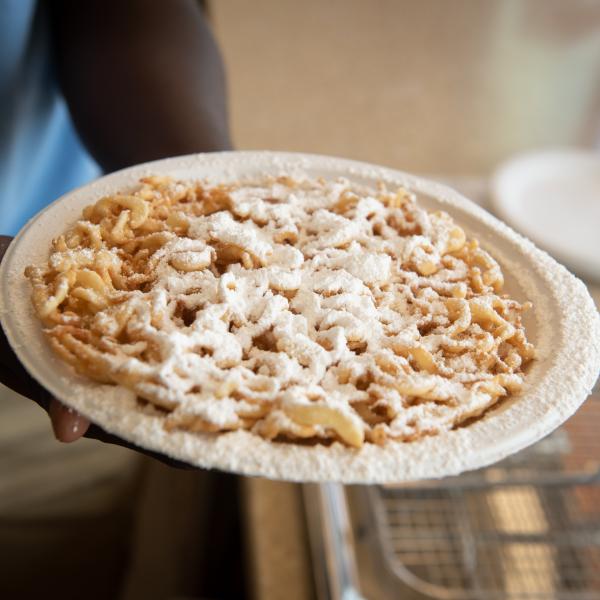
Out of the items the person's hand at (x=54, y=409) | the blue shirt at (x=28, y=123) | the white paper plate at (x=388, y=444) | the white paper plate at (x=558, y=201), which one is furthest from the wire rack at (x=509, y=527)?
the blue shirt at (x=28, y=123)

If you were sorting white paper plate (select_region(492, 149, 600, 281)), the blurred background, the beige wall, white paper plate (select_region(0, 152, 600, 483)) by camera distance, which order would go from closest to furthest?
white paper plate (select_region(0, 152, 600, 483)), the blurred background, white paper plate (select_region(492, 149, 600, 281)), the beige wall

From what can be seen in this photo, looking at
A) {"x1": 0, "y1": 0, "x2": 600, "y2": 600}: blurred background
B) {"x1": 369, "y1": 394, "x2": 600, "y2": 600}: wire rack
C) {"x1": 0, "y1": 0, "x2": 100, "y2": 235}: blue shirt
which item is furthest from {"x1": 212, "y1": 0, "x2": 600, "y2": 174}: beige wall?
{"x1": 369, "y1": 394, "x2": 600, "y2": 600}: wire rack

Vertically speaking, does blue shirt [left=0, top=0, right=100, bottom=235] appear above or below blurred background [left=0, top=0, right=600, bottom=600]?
above

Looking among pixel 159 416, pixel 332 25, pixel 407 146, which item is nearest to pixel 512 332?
pixel 159 416

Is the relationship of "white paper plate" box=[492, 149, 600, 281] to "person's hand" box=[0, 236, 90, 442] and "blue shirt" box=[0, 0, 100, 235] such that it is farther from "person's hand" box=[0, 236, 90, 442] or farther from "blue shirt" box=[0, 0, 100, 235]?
"person's hand" box=[0, 236, 90, 442]

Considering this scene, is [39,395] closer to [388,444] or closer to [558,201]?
[388,444]

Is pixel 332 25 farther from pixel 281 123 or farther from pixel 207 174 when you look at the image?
pixel 207 174

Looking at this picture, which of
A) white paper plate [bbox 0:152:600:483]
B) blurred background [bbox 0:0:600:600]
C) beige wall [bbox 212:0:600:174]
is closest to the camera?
white paper plate [bbox 0:152:600:483]
